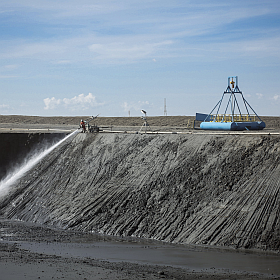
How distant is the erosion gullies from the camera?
21125 millimetres

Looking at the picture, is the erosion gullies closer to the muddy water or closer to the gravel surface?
the gravel surface

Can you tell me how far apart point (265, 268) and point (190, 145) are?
1200 cm

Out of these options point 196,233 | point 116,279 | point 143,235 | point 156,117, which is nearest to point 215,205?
point 196,233

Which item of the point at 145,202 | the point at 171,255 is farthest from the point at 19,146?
the point at 171,255

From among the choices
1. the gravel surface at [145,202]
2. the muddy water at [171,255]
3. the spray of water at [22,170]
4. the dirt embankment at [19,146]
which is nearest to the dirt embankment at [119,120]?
the dirt embankment at [19,146]

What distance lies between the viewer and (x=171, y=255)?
19.0 metres

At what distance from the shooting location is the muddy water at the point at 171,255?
667 inches

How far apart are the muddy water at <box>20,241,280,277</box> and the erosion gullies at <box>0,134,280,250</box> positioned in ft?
4.93

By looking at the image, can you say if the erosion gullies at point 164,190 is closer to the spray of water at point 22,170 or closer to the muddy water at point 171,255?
the spray of water at point 22,170

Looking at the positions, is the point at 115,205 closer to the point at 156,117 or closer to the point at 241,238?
the point at 241,238

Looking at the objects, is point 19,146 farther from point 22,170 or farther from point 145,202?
point 145,202

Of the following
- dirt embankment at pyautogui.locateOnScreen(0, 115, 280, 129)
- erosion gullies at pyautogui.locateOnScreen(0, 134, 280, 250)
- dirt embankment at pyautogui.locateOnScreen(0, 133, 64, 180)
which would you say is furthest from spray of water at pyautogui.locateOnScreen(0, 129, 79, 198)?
dirt embankment at pyautogui.locateOnScreen(0, 115, 280, 129)

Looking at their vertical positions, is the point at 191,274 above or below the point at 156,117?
below

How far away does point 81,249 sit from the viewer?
Result: 20.4 m
